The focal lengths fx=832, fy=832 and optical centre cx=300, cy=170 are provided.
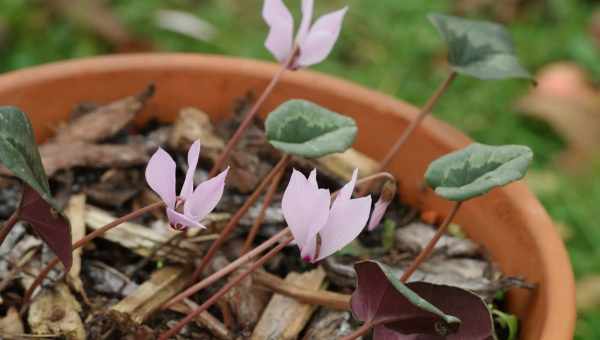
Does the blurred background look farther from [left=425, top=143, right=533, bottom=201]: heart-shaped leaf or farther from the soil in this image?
[left=425, top=143, right=533, bottom=201]: heart-shaped leaf

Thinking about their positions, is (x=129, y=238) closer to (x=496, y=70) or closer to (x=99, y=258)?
(x=99, y=258)

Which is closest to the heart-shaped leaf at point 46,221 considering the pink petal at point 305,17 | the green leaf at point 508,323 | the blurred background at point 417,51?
the pink petal at point 305,17

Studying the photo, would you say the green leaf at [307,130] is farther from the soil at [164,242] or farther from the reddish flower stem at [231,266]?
the soil at [164,242]

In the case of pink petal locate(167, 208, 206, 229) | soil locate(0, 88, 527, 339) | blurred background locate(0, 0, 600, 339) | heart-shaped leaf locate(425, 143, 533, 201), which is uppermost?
pink petal locate(167, 208, 206, 229)

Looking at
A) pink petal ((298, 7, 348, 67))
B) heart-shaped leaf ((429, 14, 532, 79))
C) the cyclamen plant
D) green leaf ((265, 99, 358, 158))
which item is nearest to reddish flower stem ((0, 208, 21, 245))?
the cyclamen plant

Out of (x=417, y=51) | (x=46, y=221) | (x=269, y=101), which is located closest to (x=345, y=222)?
(x=46, y=221)
